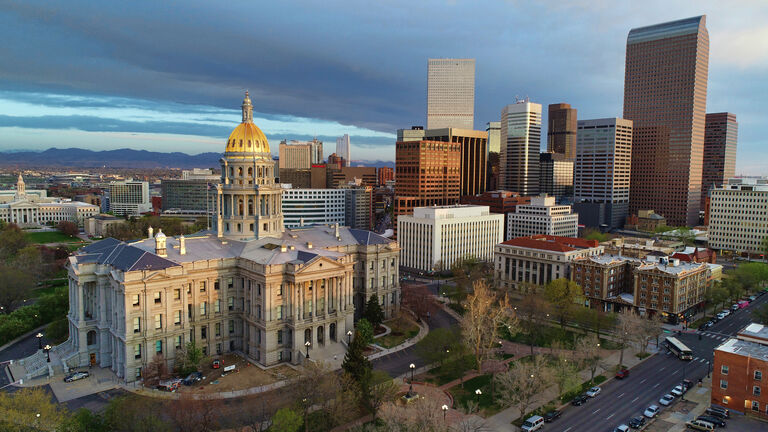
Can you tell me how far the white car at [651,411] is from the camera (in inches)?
2424

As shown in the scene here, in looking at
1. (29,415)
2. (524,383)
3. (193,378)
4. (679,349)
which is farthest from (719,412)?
(29,415)

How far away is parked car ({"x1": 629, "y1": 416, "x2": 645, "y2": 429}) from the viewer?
58.9 meters

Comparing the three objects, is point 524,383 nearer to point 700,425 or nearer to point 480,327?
point 480,327

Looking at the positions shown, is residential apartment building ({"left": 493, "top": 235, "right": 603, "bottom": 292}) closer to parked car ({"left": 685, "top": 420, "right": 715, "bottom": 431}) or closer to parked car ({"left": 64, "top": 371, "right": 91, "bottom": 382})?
parked car ({"left": 685, "top": 420, "right": 715, "bottom": 431})

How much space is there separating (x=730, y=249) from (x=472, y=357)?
160 m

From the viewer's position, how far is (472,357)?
7438cm

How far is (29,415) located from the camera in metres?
48.9

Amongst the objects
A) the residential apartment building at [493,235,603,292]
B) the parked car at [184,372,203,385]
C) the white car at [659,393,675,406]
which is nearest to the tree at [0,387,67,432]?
the parked car at [184,372,203,385]

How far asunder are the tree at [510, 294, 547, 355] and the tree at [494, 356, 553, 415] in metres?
20.2

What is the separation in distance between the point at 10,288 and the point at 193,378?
61.8m

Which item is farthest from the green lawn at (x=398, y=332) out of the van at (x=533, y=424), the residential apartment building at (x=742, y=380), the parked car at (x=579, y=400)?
the residential apartment building at (x=742, y=380)

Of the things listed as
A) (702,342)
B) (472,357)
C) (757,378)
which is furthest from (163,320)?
(702,342)

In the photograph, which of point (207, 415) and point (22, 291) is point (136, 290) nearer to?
point (207, 415)

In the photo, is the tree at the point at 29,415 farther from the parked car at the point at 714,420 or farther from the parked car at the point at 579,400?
the parked car at the point at 714,420
